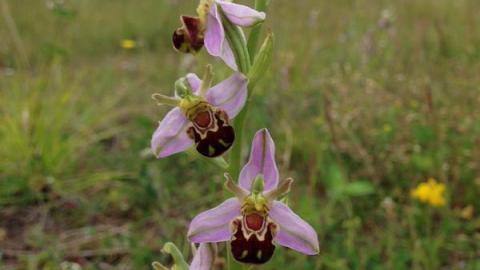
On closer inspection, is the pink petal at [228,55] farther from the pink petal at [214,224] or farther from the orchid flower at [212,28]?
the pink petal at [214,224]

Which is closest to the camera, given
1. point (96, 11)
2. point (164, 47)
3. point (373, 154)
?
point (373, 154)

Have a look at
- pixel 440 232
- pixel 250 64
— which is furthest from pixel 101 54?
pixel 250 64

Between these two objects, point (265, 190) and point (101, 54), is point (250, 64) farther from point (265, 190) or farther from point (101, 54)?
point (101, 54)

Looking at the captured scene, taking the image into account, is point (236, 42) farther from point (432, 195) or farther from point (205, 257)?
point (432, 195)

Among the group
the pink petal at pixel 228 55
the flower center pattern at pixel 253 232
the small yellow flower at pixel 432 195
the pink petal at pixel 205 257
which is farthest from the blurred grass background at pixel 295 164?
the pink petal at pixel 228 55

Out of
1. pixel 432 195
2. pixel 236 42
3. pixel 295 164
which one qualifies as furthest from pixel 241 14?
pixel 295 164
